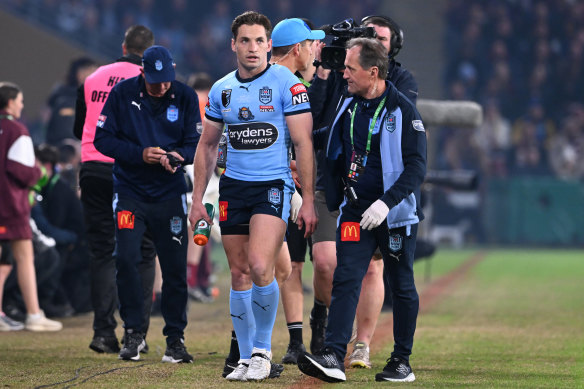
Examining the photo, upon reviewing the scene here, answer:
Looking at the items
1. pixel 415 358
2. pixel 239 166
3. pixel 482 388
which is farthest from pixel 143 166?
pixel 482 388

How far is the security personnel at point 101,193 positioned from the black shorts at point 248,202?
1705mm

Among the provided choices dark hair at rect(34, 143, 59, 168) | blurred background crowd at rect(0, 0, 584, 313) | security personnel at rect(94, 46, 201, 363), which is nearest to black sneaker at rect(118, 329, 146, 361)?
security personnel at rect(94, 46, 201, 363)

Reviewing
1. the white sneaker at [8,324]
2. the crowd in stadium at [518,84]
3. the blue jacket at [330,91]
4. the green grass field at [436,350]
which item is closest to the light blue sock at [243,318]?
the green grass field at [436,350]

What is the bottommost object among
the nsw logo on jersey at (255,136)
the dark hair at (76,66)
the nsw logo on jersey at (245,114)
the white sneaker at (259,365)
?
the white sneaker at (259,365)

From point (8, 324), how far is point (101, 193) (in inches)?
81.8

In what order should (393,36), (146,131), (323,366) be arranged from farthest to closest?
(393,36)
(146,131)
(323,366)

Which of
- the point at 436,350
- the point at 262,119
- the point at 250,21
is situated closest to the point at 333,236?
the point at 262,119

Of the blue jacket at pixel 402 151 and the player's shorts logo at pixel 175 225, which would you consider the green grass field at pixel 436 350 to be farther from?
the blue jacket at pixel 402 151

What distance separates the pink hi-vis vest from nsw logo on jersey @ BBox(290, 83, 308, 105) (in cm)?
198

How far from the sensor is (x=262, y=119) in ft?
20.4

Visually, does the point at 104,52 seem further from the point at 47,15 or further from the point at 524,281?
the point at 524,281

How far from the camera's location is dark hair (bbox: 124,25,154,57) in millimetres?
7922

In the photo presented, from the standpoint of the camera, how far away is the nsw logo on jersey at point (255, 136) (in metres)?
6.21

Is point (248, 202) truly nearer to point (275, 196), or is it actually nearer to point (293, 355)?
point (275, 196)
